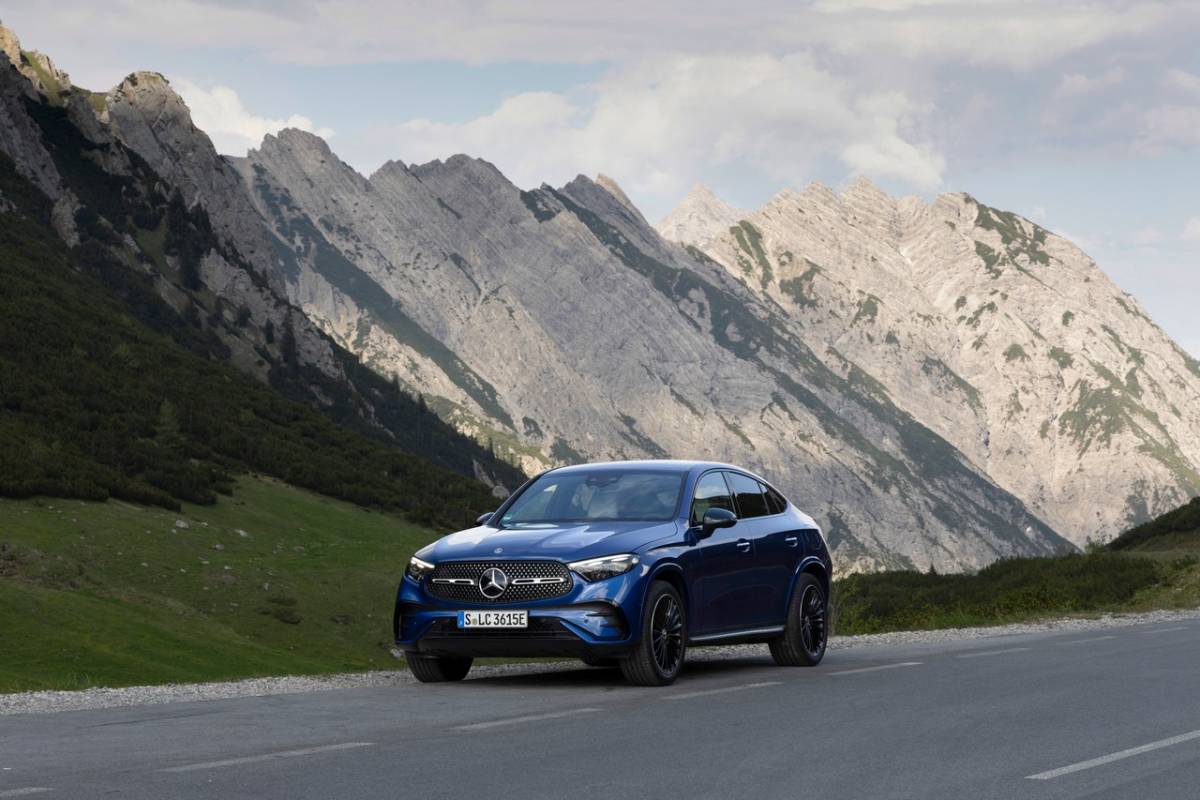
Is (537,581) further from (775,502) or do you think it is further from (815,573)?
(815,573)

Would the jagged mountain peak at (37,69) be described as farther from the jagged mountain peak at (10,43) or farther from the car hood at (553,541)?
the car hood at (553,541)

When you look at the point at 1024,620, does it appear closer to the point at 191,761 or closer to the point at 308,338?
the point at 191,761

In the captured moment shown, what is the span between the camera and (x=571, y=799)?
849cm

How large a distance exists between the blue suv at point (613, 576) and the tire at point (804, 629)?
0.03 metres

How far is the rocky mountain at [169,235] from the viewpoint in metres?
140

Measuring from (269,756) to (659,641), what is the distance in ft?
17.4

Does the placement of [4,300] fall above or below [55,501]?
above

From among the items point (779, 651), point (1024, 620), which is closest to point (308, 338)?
point (1024, 620)

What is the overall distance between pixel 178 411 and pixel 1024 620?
7107cm

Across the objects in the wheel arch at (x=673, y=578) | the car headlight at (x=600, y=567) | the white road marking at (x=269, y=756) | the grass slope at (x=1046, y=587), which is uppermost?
the car headlight at (x=600, y=567)

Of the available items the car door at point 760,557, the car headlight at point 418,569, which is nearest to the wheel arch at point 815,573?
the car door at point 760,557

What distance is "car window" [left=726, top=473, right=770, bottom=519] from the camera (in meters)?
16.8

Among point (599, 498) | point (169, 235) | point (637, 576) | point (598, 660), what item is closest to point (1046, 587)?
point (599, 498)

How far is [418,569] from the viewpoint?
47.7 ft
